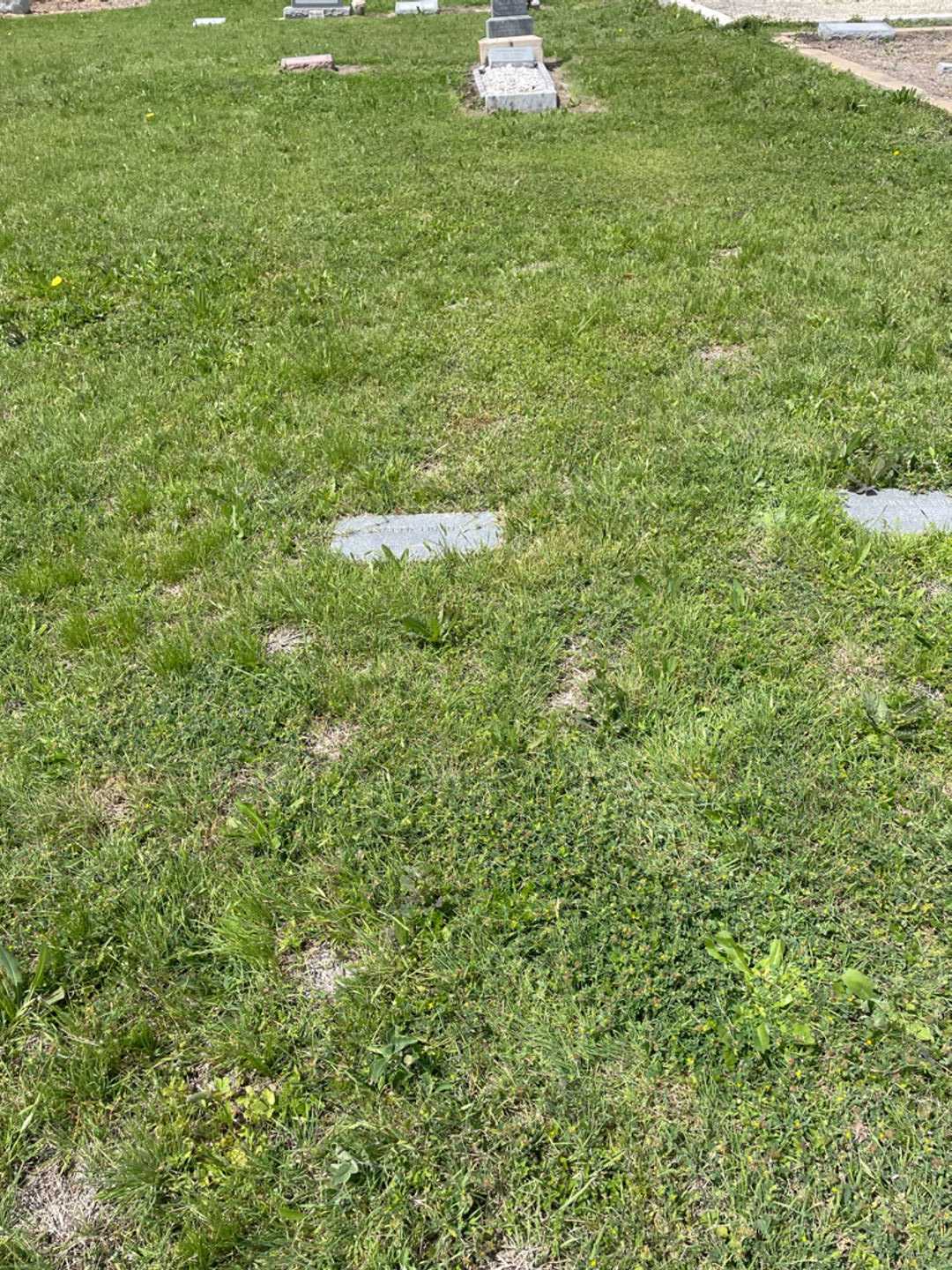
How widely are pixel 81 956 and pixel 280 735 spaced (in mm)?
833

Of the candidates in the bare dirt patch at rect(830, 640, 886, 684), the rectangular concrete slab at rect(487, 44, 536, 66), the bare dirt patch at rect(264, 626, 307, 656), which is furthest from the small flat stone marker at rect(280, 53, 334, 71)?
the bare dirt patch at rect(830, 640, 886, 684)

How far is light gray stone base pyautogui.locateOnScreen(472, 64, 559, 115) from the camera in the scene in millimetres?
10500

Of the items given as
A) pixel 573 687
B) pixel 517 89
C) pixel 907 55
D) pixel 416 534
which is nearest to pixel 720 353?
pixel 416 534

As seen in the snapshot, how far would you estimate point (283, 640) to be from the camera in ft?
10.2

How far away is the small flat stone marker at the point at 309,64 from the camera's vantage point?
42.3 ft

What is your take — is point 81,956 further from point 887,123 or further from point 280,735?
point 887,123

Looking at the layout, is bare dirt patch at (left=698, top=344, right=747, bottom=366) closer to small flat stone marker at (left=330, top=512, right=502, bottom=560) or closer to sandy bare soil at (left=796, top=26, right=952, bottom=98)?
small flat stone marker at (left=330, top=512, right=502, bottom=560)

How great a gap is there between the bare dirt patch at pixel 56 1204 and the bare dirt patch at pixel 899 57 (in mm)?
11784

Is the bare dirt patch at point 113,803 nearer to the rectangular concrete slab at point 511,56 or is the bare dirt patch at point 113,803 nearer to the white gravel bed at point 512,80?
the white gravel bed at point 512,80

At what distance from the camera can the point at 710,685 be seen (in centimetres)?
279

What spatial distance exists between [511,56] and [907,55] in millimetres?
5823

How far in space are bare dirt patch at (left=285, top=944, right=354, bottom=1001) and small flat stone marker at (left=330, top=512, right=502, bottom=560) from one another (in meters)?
1.67

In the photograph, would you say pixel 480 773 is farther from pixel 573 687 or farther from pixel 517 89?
pixel 517 89

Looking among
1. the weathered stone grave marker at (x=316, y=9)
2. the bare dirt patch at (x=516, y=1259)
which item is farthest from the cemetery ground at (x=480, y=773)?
the weathered stone grave marker at (x=316, y=9)
